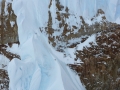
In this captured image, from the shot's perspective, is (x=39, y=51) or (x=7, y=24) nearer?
(x=39, y=51)

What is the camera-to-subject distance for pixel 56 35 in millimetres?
1786

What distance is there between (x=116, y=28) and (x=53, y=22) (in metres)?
0.50

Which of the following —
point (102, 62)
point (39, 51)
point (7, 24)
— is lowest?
point (102, 62)

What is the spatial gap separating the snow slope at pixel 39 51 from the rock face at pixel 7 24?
0.05 m

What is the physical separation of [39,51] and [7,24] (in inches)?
14.3

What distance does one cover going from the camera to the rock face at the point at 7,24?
1800 mm

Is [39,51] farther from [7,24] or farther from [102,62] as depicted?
[102,62]

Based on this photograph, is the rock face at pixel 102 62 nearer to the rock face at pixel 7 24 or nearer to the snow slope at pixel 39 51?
the snow slope at pixel 39 51

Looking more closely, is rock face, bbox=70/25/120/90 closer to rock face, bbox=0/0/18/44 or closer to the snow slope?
the snow slope

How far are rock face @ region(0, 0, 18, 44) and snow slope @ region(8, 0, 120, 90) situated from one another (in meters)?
0.05

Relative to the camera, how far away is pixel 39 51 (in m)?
1.68

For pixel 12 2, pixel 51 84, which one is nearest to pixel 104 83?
pixel 51 84

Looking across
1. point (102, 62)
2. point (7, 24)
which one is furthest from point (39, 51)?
point (102, 62)

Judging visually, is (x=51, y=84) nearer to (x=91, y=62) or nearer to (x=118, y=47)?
(x=91, y=62)
